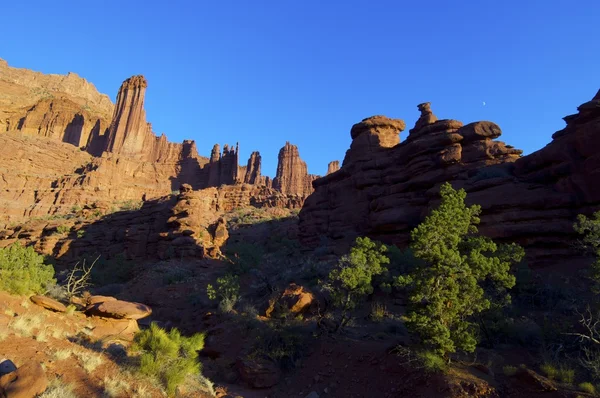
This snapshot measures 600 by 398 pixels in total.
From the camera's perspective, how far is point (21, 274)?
12930mm

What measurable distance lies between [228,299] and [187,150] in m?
89.8

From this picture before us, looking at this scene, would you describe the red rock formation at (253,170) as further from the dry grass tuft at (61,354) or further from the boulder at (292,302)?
the dry grass tuft at (61,354)

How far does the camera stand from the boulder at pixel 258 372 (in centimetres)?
1145

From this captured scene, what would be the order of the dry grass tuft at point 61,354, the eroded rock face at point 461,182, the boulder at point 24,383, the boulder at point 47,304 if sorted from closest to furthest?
1. the boulder at point 24,383
2. the dry grass tuft at point 61,354
3. the boulder at point 47,304
4. the eroded rock face at point 461,182

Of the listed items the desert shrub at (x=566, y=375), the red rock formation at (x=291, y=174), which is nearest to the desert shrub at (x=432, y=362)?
the desert shrub at (x=566, y=375)

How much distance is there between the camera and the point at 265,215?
192 ft

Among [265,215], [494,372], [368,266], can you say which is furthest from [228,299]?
[265,215]

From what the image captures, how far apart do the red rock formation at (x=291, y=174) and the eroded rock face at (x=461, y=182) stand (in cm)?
6245

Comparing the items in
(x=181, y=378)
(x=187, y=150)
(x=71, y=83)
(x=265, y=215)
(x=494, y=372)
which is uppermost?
(x=71, y=83)

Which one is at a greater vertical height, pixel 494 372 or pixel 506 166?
pixel 506 166

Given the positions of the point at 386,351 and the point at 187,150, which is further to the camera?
the point at 187,150

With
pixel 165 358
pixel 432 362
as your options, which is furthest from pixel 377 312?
pixel 165 358

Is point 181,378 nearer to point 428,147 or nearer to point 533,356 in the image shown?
point 533,356

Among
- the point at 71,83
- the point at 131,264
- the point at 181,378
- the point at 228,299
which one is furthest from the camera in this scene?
the point at 71,83
